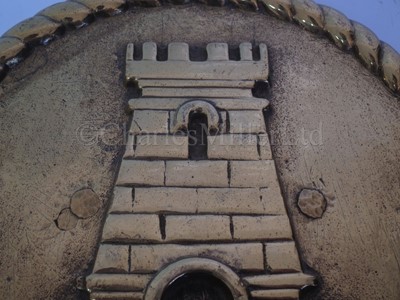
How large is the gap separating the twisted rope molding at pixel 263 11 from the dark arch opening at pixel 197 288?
1.56ft

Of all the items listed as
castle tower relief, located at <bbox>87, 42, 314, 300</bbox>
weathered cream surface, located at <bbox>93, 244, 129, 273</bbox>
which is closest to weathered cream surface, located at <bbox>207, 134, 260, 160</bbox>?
castle tower relief, located at <bbox>87, 42, 314, 300</bbox>

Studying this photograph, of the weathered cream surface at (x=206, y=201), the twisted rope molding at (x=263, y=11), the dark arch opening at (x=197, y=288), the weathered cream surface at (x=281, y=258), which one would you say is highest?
the twisted rope molding at (x=263, y=11)

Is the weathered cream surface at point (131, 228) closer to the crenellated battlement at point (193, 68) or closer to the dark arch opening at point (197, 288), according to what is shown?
the dark arch opening at point (197, 288)

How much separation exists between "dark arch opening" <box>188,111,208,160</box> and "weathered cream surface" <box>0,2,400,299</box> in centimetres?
12

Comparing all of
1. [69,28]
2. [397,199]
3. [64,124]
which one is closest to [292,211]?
[397,199]

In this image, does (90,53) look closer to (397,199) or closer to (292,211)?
(292,211)

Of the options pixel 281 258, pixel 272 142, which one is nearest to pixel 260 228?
pixel 281 258

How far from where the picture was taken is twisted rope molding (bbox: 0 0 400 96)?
37.7 inches

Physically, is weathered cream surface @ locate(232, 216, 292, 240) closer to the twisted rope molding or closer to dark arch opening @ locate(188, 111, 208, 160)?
dark arch opening @ locate(188, 111, 208, 160)

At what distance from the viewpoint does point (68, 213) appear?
87 centimetres

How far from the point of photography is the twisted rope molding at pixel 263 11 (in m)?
0.96

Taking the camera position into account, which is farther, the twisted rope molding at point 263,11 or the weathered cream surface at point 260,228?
the twisted rope molding at point 263,11

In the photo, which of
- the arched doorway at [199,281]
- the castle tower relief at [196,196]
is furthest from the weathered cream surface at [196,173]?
the arched doorway at [199,281]

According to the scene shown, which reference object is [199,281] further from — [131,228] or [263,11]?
[263,11]
